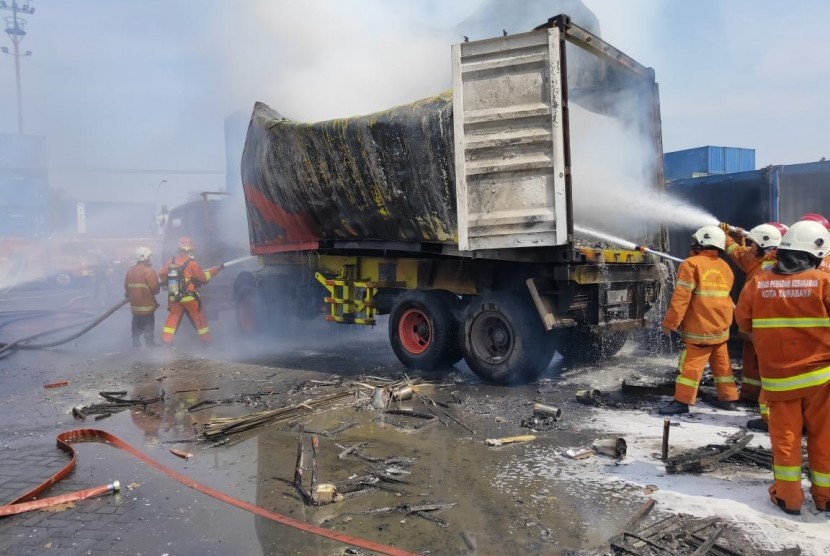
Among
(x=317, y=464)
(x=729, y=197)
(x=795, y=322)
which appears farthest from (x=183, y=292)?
(x=795, y=322)

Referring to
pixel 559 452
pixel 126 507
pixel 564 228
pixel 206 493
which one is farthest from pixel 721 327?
pixel 126 507

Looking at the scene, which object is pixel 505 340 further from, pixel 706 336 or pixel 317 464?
pixel 317 464

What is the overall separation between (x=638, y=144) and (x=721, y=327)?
299cm

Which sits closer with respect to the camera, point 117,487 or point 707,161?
point 117,487

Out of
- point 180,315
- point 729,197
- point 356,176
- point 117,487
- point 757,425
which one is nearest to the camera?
point 117,487

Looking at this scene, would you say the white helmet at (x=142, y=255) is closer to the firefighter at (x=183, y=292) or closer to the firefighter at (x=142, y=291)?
the firefighter at (x=142, y=291)

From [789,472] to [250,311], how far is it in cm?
911

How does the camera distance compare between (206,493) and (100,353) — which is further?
(100,353)

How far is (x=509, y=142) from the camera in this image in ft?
18.6

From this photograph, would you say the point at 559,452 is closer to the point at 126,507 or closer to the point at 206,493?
the point at 206,493

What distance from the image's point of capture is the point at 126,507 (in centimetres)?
370

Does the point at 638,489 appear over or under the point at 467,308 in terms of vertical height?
under

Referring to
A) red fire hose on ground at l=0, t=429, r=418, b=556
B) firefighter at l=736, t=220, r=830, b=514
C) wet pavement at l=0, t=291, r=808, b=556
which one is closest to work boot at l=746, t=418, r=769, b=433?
wet pavement at l=0, t=291, r=808, b=556

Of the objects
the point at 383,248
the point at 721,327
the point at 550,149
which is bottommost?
the point at 721,327
